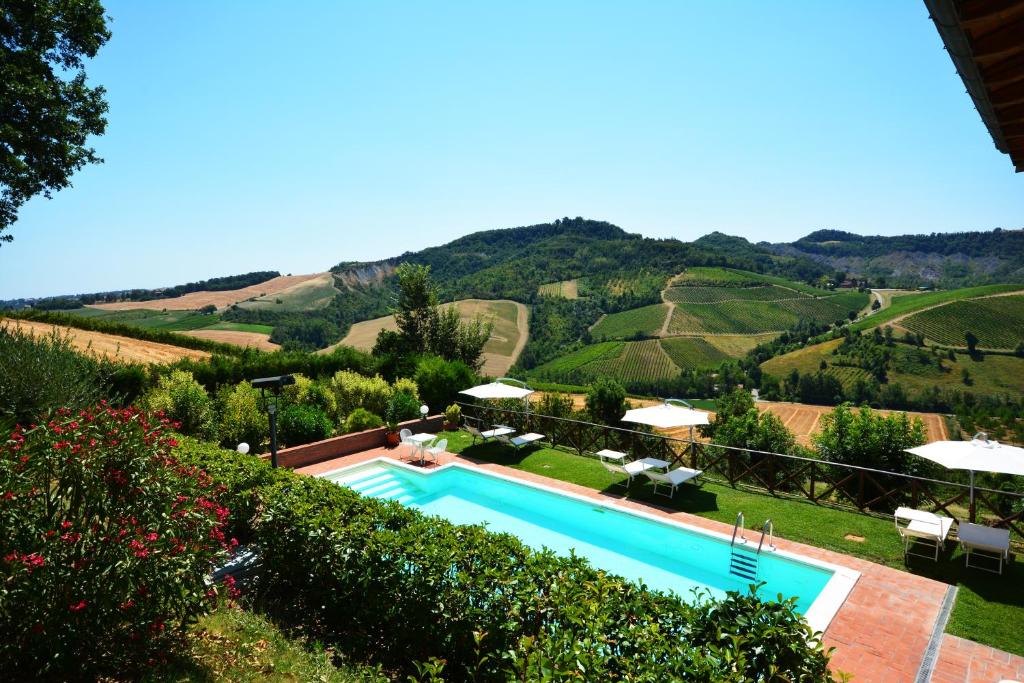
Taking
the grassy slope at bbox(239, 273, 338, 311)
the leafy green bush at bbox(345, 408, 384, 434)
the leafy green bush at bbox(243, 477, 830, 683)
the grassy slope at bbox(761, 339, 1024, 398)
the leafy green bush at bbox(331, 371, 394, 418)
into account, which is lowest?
the grassy slope at bbox(761, 339, 1024, 398)

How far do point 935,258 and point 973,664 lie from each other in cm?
21149

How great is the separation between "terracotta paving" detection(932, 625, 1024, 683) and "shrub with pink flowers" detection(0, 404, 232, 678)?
6.84 m

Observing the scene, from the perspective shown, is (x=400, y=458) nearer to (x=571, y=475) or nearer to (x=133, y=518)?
(x=571, y=475)

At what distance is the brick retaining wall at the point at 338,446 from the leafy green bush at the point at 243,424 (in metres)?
0.71

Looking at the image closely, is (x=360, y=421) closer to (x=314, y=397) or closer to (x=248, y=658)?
(x=314, y=397)

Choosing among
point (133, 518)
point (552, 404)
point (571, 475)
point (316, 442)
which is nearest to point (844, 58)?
point (571, 475)

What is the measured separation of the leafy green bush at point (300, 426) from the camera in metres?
12.5

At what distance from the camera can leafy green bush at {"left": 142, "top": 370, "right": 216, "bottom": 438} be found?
1143 centimetres

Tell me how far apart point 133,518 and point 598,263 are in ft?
413

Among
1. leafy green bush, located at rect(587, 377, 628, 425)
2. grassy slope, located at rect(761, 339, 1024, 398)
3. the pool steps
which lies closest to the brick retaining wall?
the pool steps

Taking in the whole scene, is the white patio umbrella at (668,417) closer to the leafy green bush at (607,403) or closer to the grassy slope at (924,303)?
the leafy green bush at (607,403)

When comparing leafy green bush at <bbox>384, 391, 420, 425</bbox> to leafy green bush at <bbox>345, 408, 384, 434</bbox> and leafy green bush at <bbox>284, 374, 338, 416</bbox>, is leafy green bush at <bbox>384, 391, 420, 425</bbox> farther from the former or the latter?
leafy green bush at <bbox>284, 374, 338, 416</bbox>

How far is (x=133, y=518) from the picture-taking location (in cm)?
379

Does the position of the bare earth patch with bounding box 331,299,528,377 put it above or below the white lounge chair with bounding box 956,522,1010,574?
below
